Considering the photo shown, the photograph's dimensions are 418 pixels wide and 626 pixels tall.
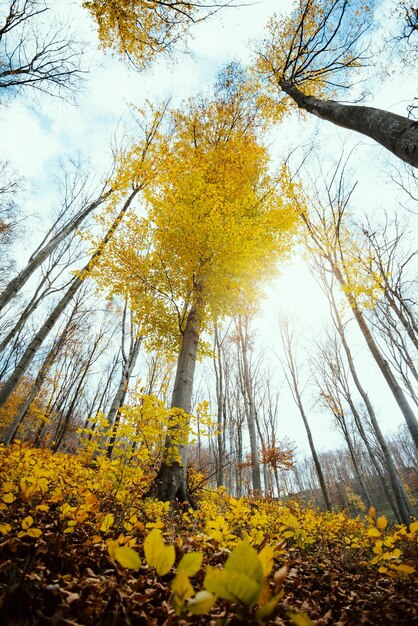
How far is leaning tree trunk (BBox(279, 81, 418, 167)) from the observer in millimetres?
2322

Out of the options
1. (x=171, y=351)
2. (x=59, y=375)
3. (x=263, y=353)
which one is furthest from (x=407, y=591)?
(x=59, y=375)

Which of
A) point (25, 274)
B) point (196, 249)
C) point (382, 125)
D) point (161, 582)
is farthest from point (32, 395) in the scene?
point (382, 125)

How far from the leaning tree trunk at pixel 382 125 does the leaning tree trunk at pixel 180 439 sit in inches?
136

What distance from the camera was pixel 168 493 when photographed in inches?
159

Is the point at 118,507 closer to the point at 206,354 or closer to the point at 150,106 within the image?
the point at 206,354

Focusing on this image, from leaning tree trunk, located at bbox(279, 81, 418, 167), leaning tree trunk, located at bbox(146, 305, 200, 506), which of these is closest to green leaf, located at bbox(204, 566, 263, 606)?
leaning tree trunk, located at bbox(146, 305, 200, 506)

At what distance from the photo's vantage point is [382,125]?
2.65m

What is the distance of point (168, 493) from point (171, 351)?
3227mm

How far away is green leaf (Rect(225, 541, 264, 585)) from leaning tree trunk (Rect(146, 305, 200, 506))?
8.81 feet

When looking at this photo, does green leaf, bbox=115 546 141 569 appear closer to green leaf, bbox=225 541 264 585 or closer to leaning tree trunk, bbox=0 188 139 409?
green leaf, bbox=225 541 264 585

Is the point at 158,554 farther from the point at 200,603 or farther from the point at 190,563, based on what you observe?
the point at 200,603

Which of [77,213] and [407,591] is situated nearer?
[407,591]

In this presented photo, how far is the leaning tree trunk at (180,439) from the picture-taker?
138 inches

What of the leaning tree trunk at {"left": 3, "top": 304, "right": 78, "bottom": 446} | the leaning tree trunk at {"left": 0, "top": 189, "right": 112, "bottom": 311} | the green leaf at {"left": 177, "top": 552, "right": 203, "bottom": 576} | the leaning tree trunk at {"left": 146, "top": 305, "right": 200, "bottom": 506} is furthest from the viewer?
the leaning tree trunk at {"left": 3, "top": 304, "right": 78, "bottom": 446}
